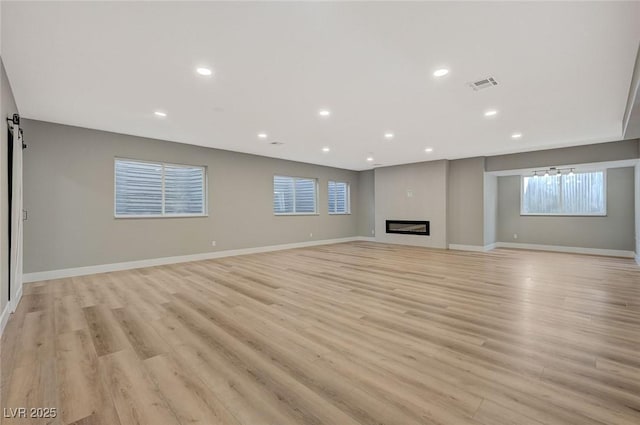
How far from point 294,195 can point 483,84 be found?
20.9 feet

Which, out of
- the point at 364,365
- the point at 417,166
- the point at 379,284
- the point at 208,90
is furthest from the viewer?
the point at 417,166

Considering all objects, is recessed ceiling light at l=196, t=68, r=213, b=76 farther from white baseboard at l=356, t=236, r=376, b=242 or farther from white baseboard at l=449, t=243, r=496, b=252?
white baseboard at l=356, t=236, r=376, b=242

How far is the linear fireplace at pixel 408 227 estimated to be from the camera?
8.97m

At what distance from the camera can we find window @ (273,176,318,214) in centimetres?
848

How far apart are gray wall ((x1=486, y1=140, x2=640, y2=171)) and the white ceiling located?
173 cm

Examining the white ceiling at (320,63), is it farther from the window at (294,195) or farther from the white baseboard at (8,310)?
the window at (294,195)

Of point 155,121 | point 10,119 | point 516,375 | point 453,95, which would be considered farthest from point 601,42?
point 10,119

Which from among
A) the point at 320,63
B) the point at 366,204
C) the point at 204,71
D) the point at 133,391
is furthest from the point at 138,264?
the point at 366,204

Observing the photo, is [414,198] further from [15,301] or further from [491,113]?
[15,301]

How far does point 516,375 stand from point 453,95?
10.6 ft

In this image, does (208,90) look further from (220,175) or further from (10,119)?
(220,175)

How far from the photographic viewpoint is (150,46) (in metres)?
2.60

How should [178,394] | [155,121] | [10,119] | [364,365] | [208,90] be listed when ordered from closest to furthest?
1. [178,394]
2. [364,365]
3. [10,119]
4. [208,90]
5. [155,121]

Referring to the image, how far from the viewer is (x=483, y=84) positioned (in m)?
3.38
